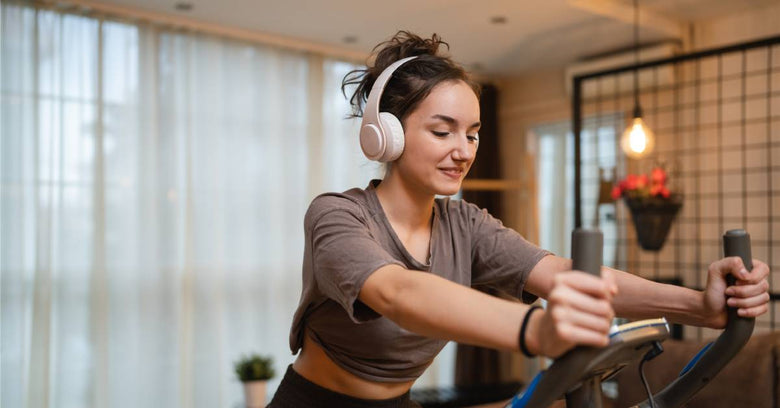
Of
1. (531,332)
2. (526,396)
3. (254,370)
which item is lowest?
(254,370)

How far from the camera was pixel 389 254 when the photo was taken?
116cm

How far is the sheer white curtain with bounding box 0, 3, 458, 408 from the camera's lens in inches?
140

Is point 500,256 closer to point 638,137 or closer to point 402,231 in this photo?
point 402,231

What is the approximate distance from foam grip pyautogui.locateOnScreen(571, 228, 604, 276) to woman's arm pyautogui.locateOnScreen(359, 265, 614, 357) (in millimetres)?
17

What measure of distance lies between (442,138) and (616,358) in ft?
1.61

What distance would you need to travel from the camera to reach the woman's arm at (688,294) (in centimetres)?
113

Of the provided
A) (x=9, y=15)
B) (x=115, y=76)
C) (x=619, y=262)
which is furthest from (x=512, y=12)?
(x=9, y=15)

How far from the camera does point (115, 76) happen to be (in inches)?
151

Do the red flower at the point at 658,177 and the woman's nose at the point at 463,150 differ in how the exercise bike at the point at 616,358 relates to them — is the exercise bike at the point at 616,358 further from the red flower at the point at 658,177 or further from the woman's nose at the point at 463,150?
the red flower at the point at 658,177

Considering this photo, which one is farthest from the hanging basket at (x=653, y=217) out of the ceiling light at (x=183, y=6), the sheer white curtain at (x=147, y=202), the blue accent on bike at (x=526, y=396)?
the blue accent on bike at (x=526, y=396)

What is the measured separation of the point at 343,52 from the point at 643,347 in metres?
4.02

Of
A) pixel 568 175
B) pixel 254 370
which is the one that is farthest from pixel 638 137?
pixel 254 370

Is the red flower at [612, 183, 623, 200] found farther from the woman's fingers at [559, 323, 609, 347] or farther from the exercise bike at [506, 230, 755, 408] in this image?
the woman's fingers at [559, 323, 609, 347]

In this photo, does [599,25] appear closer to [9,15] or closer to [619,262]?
[619,262]
